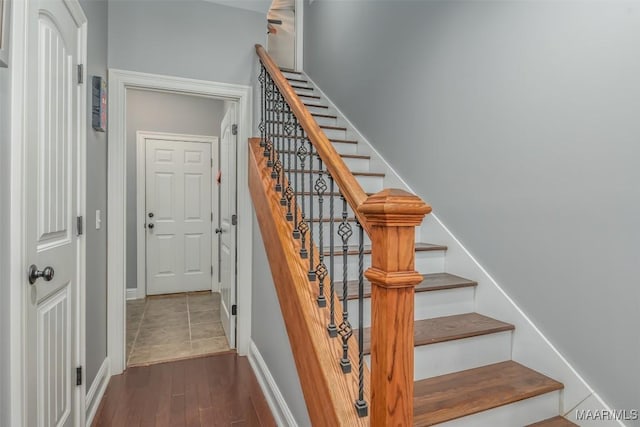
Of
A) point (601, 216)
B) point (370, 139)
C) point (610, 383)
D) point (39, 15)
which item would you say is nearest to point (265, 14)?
point (370, 139)

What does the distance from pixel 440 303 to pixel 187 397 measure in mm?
1693

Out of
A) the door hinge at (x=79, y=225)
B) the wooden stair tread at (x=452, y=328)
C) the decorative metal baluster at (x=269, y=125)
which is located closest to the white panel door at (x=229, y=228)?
the decorative metal baluster at (x=269, y=125)

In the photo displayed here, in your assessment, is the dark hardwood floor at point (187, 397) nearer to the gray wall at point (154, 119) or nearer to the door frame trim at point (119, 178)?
the door frame trim at point (119, 178)

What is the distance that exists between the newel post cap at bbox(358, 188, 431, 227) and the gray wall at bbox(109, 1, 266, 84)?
7.53ft

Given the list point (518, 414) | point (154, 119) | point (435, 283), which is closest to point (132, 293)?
point (154, 119)

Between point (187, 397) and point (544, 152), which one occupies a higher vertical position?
point (544, 152)

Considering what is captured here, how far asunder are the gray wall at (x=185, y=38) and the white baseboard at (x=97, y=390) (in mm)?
2073

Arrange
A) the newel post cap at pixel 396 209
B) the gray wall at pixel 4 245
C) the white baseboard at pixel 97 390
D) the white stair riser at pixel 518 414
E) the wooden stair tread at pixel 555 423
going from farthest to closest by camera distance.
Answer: the white baseboard at pixel 97 390 → the wooden stair tread at pixel 555 423 → the white stair riser at pixel 518 414 → the gray wall at pixel 4 245 → the newel post cap at pixel 396 209

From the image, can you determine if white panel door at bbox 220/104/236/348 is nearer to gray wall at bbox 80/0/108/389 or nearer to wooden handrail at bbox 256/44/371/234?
gray wall at bbox 80/0/108/389

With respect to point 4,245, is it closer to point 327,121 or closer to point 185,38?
point 185,38

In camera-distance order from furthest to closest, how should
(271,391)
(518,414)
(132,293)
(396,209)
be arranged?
(132,293) → (271,391) → (518,414) → (396,209)

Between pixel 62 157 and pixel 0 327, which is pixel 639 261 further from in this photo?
pixel 62 157

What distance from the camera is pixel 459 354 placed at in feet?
5.47

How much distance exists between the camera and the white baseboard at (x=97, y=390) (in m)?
1.97
